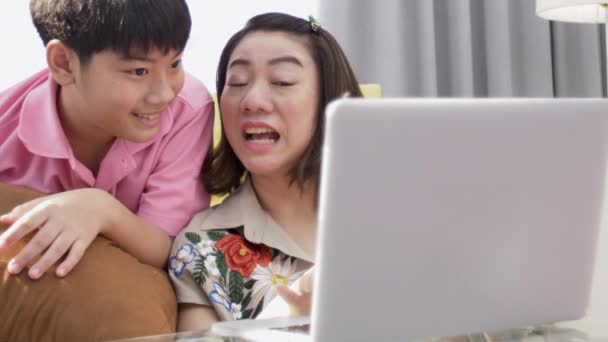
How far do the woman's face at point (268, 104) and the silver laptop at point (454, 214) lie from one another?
0.56 m

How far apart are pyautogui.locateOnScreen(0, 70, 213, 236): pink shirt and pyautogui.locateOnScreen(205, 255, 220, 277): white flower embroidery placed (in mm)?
96

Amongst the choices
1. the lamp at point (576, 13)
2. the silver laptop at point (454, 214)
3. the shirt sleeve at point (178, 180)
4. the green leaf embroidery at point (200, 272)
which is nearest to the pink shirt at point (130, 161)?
the shirt sleeve at point (178, 180)

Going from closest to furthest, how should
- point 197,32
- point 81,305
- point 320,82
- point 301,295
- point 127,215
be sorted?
point 301,295 < point 81,305 < point 127,215 < point 320,82 < point 197,32

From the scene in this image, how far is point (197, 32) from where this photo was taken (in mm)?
2598

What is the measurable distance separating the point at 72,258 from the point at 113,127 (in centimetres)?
30

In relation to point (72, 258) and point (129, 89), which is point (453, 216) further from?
point (129, 89)

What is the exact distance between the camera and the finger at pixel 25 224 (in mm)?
975

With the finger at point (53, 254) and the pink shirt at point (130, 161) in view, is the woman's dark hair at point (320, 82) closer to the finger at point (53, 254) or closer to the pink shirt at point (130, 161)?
the pink shirt at point (130, 161)

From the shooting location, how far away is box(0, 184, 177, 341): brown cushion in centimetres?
95

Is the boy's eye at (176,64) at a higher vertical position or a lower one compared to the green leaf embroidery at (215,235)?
higher

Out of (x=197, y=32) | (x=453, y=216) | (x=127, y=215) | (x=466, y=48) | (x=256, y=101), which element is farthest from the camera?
(x=466, y=48)

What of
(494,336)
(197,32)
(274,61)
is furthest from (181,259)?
(197,32)

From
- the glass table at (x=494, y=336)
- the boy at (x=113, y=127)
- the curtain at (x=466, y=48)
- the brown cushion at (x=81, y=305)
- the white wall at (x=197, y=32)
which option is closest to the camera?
the glass table at (x=494, y=336)

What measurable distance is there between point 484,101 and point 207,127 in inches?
28.4
